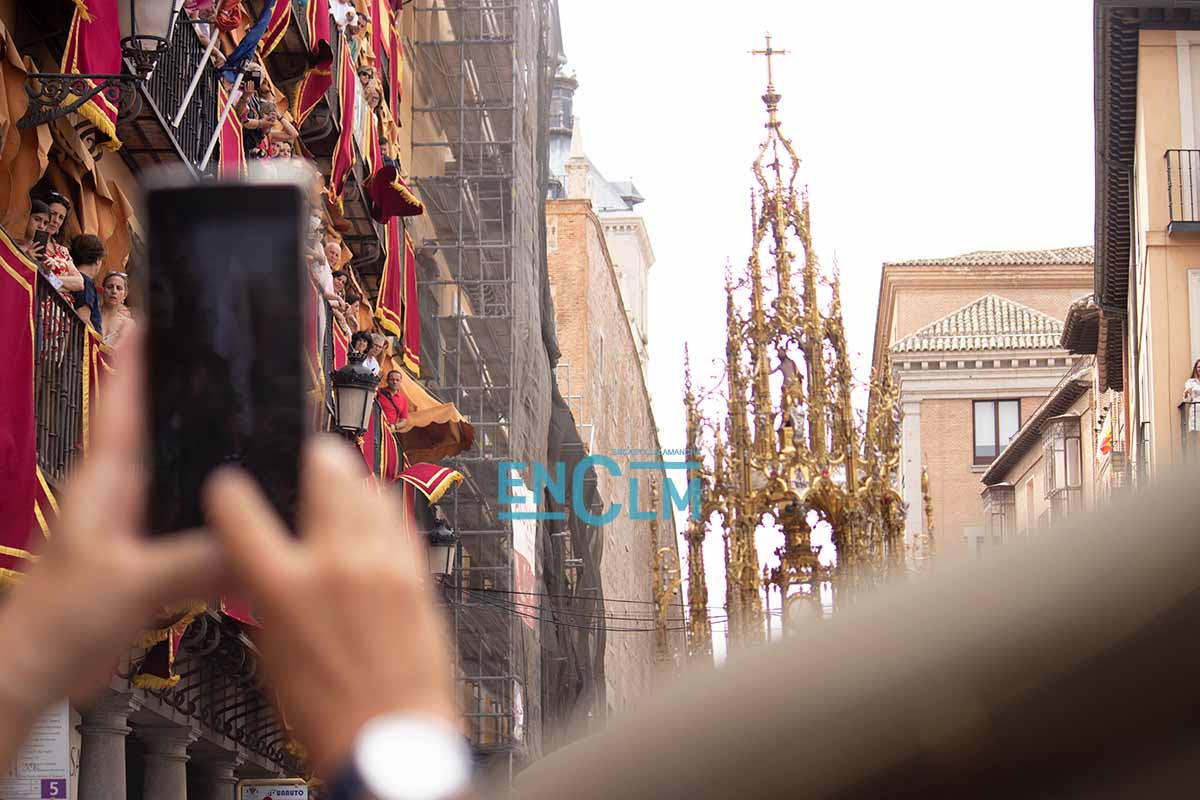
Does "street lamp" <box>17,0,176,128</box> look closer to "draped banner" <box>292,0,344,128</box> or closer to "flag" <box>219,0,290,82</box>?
"flag" <box>219,0,290,82</box>

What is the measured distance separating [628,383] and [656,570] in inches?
1195

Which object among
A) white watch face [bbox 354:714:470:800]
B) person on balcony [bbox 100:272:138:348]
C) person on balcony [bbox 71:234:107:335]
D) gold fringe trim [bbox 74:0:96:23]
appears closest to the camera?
white watch face [bbox 354:714:470:800]

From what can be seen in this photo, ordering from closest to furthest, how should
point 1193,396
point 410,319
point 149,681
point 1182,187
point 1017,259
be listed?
point 149,681
point 1193,396
point 410,319
point 1182,187
point 1017,259

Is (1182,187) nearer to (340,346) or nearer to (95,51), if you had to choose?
(340,346)

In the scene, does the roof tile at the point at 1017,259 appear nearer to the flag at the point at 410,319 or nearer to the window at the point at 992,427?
the window at the point at 992,427

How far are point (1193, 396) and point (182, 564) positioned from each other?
2227 centimetres

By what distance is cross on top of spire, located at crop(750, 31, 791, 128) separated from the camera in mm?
24906

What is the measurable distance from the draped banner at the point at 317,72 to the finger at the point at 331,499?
1685cm

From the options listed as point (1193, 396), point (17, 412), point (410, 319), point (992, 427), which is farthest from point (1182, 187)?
point (992, 427)

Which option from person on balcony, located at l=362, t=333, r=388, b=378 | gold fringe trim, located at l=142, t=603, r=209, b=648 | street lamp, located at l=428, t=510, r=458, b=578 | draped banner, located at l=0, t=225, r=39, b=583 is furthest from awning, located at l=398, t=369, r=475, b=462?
draped banner, located at l=0, t=225, r=39, b=583

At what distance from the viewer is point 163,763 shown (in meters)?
14.7

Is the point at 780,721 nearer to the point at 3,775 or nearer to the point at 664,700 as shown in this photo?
the point at 664,700

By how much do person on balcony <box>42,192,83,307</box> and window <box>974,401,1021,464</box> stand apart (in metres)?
46.6

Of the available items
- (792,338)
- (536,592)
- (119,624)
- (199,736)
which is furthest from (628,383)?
(119,624)
